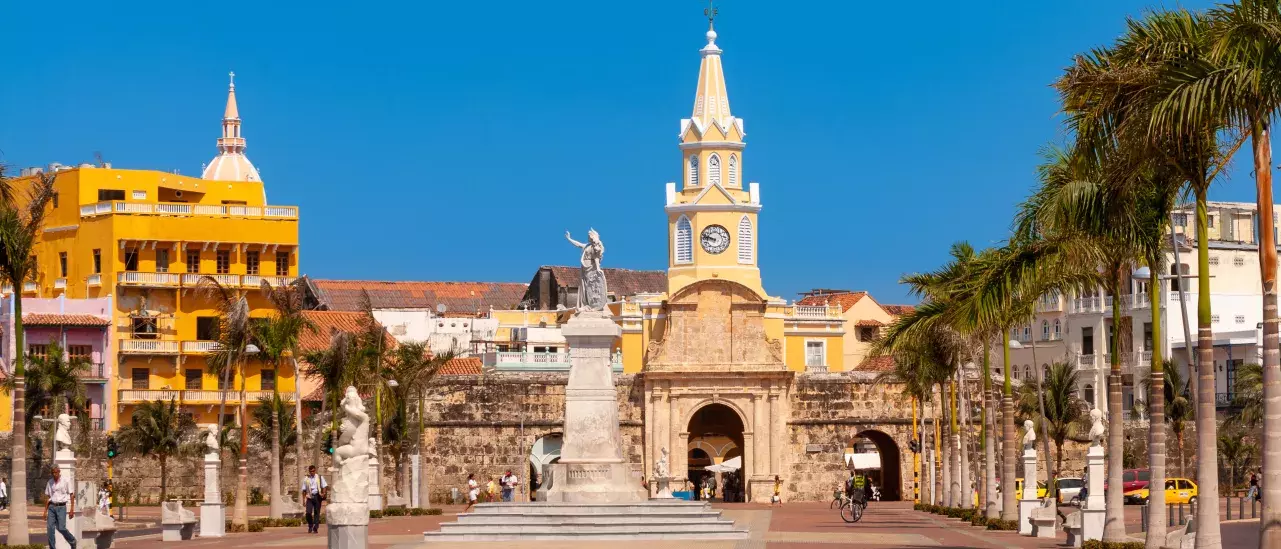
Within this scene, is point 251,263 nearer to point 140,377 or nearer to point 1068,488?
point 140,377

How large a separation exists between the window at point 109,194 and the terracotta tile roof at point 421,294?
14.3 meters

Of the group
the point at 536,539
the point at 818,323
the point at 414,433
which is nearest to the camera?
the point at 536,539

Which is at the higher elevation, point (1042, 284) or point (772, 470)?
point (1042, 284)

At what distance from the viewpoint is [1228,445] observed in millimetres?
63938

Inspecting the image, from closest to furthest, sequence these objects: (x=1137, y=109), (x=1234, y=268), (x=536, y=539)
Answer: (x=1137, y=109) < (x=536, y=539) < (x=1234, y=268)

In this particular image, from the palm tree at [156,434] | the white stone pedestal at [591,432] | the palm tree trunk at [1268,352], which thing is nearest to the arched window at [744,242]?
the palm tree at [156,434]

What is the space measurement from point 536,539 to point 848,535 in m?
7.03

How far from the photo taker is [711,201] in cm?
7625

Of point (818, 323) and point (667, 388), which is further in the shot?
point (818, 323)

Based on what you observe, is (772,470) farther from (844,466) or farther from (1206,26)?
(1206,26)

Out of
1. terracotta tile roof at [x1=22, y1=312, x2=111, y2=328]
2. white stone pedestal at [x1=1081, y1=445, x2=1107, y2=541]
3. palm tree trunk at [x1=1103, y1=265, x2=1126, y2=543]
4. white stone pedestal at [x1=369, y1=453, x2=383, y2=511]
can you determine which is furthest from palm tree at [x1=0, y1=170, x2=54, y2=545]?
terracotta tile roof at [x1=22, y1=312, x2=111, y2=328]

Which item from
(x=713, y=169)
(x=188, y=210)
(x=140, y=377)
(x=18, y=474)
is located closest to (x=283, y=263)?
(x=188, y=210)

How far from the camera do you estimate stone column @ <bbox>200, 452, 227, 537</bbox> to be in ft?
133

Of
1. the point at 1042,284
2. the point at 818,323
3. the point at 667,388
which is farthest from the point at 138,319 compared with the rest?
the point at 1042,284
